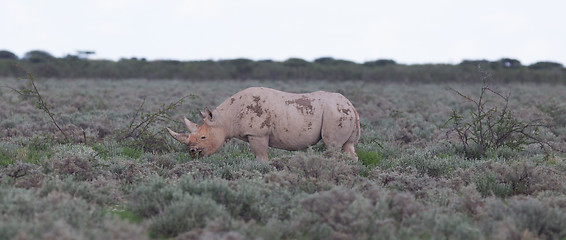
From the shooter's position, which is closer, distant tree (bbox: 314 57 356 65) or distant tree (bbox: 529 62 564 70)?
distant tree (bbox: 529 62 564 70)

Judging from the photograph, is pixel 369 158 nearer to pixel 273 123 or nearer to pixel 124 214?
pixel 273 123

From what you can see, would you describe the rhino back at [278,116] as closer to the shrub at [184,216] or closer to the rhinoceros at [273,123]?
the rhinoceros at [273,123]

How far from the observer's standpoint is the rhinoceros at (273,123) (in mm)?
7473

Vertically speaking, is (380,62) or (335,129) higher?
(380,62)

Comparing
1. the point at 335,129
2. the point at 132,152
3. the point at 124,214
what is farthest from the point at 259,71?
the point at 124,214

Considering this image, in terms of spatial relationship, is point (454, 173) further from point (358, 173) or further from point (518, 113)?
point (518, 113)

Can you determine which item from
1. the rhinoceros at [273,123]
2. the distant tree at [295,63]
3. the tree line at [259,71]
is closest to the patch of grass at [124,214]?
the rhinoceros at [273,123]

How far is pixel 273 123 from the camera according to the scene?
746 cm

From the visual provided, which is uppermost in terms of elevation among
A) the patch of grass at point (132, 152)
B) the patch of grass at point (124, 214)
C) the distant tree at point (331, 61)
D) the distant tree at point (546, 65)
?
the distant tree at point (331, 61)

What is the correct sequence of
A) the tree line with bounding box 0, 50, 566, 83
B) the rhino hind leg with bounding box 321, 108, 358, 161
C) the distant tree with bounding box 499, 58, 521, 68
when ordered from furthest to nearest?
the distant tree with bounding box 499, 58, 521, 68 → the tree line with bounding box 0, 50, 566, 83 → the rhino hind leg with bounding box 321, 108, 358, 161

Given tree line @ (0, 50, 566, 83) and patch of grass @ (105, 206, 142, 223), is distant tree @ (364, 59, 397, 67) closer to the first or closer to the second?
tree line @ (0, 50, 566, 83)

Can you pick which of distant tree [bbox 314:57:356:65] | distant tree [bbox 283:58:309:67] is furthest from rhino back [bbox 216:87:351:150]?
distant tree [bbox 314:57:356:65]

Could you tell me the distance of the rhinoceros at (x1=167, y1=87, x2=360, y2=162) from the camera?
294 inches

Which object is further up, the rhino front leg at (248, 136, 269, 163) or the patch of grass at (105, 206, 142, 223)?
the rhino front leg at (248, 136, 269, 163)
